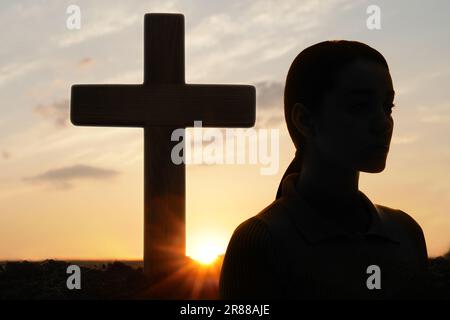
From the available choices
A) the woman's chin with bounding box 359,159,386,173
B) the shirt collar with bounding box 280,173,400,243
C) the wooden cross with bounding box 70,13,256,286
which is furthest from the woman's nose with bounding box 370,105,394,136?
the wooden cross with bounding box 70,13,256,286

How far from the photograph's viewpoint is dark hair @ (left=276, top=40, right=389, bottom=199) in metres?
3.06

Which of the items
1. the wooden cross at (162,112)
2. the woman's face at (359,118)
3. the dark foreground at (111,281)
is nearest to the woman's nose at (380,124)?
the woman's face at (359,118)

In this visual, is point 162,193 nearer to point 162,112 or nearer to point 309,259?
point 162,112

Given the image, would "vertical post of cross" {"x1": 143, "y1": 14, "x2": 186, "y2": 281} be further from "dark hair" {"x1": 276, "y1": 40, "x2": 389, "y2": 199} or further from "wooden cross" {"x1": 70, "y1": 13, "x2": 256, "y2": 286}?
"dark hair" {"x1": 276, "y1": 40, "x2": 389, "y2": 199}

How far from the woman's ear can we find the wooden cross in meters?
3.09

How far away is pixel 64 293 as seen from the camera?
20.1ft

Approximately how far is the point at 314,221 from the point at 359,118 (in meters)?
0.47

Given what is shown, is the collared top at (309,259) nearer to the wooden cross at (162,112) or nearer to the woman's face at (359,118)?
the woman's face at (359,118)

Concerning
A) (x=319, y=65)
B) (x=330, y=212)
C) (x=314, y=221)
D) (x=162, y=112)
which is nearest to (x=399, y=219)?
(x=330, y=212)

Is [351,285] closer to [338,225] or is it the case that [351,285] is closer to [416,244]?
[338,225]

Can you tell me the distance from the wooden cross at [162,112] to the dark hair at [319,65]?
10.2 ft
